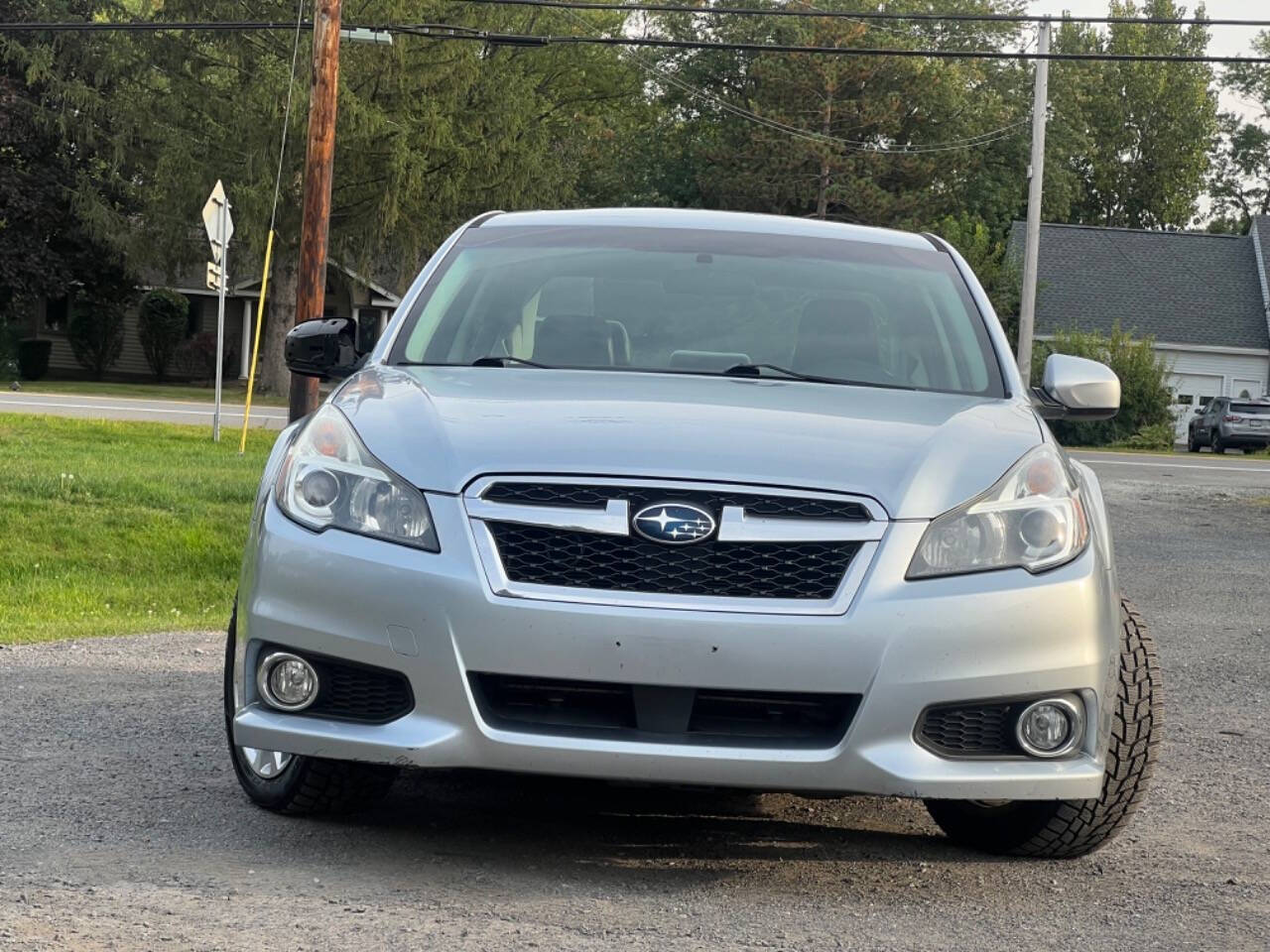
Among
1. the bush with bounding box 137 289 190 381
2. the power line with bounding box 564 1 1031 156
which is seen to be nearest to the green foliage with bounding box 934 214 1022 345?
the power line with bounding box 564 1 1031 156

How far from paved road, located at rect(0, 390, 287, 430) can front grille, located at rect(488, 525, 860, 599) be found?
2239 centimetres

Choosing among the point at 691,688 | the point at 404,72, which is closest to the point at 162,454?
the point at 691,688

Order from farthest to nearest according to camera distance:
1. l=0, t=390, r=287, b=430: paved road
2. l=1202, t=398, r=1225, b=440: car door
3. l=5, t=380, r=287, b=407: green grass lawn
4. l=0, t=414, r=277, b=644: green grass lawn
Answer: l=1202, t=398, r=1225, b=440: car door → l=5, t=380, r=287, b=407: green grass lawn → l=0, t=390, r=287, b=430: paved road → l=0, t=414, r=277, b=644: green grass lawn

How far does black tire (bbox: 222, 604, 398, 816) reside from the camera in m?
4.63

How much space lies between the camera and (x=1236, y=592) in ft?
39.3

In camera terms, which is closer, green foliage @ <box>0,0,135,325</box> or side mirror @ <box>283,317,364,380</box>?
side mirror @ <box>283,317,364,380</box>

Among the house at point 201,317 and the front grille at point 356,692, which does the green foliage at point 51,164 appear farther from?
the front grille at point 356,692

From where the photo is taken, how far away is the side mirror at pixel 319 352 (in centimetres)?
549

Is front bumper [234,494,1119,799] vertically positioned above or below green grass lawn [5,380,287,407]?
below

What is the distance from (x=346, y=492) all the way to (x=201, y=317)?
2090 inches

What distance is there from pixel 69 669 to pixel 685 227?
315cm

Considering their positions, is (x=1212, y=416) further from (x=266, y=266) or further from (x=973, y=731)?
(x=973, y=731)

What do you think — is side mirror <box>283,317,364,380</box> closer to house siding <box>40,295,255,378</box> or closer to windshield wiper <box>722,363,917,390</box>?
windshield wiper <box>722,363,917,390</box>

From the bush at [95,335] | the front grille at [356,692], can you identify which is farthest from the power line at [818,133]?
the front grille at [356,692]
